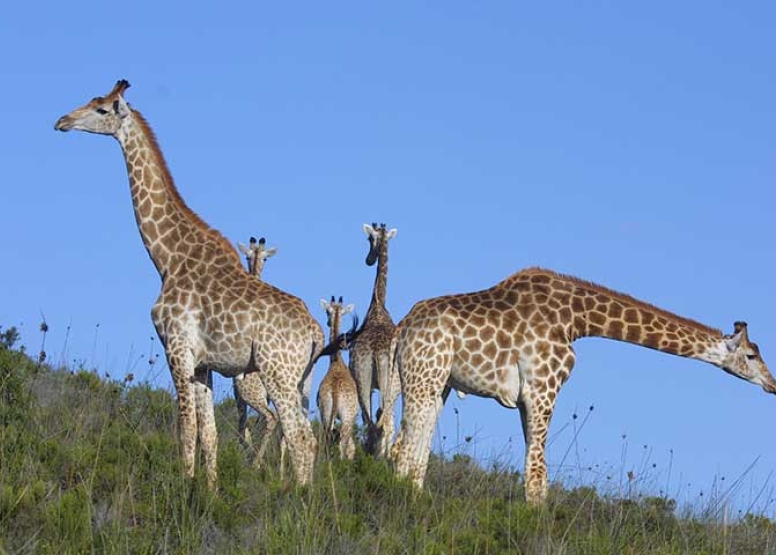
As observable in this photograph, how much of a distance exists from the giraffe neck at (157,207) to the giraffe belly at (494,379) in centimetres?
266

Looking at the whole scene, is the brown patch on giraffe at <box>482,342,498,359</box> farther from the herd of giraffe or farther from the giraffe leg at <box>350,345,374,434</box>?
the giraffe leg at <box>350,345,374,434</box>

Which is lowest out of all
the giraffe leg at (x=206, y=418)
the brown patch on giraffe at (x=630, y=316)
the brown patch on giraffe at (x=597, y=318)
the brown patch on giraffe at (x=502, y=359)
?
the giraffe leg at (x=206, y=418)

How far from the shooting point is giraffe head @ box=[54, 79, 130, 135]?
48.5ft

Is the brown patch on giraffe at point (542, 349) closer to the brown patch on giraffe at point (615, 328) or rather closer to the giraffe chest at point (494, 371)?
the giraffe chest at point (494, 371)

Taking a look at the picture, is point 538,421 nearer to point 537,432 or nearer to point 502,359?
point 537,432

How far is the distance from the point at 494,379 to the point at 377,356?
422 centimetres

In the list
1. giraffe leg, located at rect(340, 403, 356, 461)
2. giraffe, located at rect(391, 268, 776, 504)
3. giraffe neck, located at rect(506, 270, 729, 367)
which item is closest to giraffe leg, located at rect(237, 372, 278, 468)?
giraffe leg, located at rect(340, 403, 356, 461)

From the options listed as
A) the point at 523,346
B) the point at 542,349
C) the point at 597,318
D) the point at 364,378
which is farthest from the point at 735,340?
the point at 364,378

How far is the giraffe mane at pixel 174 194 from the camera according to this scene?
14492 mm

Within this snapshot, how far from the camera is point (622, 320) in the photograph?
14.0m

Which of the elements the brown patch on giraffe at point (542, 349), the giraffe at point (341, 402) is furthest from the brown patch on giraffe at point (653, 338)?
the giraffe at point (341, 402)

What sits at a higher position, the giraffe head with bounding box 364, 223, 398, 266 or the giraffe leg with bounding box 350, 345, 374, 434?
the giraffe head with bounding box 364, 223, 398, 266

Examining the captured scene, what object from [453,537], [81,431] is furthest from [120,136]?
[453,537]

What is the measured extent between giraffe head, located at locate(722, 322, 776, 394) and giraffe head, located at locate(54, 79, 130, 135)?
6.62 metres
